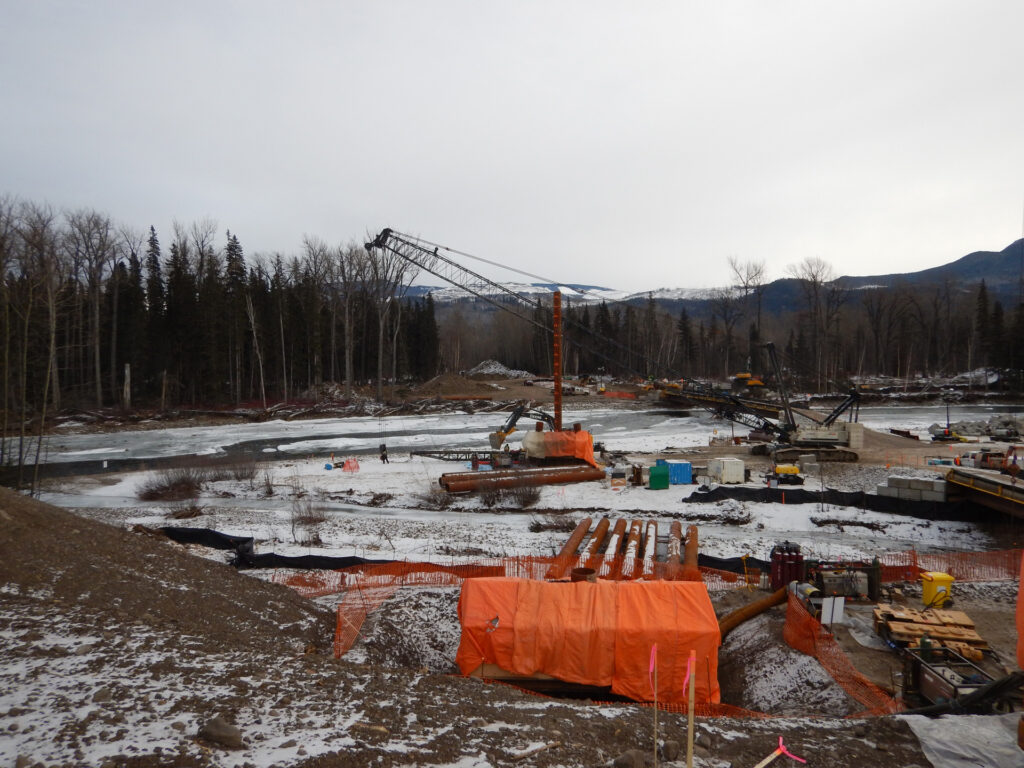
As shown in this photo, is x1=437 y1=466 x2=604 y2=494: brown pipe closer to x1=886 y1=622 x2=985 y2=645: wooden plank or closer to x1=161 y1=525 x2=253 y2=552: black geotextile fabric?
x1=161 y1=525 x2=253 y2=552: black geotextile fabric

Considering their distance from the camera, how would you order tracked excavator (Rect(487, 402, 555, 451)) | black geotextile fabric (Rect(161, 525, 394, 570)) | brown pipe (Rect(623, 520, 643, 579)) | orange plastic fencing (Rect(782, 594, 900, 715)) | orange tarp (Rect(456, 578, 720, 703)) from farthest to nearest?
tracked excavator (Rect(487, 402, 555, 451)), black geotextile fabric (Rect(161, 525, 394, 570)), brown pipe (Rect(623, 520, 643, 579)), orange tarp (Rect(456, 578, 720, 703)), orange plastic fencing (Rect(782, 594, 900, 715))

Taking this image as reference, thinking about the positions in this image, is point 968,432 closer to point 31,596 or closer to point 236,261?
point 31,596

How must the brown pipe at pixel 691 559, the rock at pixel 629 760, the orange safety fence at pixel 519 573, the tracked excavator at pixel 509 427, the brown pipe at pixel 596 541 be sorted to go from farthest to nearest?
the tracked excavator at pixel 509 427, the brown pipe at pixel 596 541, the brown pipe at pixel 691 559, the orange safety fence at pixel 519 573, the rock at pixel 629 760

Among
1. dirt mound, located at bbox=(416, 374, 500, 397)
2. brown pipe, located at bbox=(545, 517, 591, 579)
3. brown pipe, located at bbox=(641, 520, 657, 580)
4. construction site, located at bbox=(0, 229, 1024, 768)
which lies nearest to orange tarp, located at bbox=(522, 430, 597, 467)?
construction site, located at bbox=(0, 229, 1024, 768)

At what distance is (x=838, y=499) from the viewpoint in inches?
838

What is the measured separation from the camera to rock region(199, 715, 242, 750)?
5816 millimetres

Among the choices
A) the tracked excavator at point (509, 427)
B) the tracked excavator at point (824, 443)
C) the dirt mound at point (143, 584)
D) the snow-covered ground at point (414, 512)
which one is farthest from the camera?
the tracked excavator at point (509, 427)

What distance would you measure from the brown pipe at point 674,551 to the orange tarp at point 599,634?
493 cm

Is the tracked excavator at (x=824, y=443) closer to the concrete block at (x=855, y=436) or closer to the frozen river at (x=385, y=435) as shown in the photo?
the concrete block at (x=855, y=436)

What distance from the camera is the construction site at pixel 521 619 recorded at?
6277mm

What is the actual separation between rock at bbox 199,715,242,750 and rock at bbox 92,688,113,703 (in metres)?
1.39

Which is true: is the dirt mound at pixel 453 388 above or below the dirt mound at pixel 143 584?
above

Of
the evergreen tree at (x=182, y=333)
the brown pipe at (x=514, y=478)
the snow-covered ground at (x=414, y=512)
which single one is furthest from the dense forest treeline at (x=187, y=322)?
the brown pipe at (x=514, y=478)

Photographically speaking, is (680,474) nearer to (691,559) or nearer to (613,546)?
(613,546)
